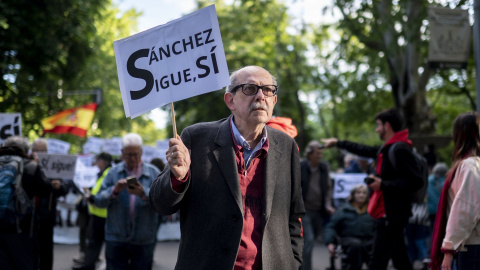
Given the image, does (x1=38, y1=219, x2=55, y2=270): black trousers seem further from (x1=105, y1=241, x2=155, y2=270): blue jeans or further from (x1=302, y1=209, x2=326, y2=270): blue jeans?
(x1=302, y1=209, x2=326, y2=270): blue jeans

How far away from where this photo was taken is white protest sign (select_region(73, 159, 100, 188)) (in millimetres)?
12731

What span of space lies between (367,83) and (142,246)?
17.6 metres

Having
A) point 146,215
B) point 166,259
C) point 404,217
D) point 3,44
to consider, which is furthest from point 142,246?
point 3,44

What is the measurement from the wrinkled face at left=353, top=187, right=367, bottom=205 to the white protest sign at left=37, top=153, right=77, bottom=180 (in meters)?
4.32

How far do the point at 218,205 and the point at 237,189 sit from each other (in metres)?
0.13

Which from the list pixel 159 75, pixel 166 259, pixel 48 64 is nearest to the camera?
pixel 159 75

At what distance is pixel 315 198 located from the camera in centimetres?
983

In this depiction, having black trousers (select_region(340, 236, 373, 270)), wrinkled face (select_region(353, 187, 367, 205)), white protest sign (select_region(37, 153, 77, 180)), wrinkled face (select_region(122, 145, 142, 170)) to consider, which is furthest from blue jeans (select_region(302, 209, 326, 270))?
white protest sign (select_region(37, 153, 77, 180))

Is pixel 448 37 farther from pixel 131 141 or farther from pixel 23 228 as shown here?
pixel 23 228

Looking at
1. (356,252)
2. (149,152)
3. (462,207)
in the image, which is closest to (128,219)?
(462,207)

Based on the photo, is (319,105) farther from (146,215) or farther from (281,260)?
(281,260)

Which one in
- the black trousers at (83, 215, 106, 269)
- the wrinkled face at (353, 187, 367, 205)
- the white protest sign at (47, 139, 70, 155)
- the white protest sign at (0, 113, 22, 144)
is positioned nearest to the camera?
the black trousers at (83, 215, 106, 269)

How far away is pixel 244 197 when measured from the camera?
353 cm

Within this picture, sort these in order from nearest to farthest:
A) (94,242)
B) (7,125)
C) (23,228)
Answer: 1. (23,228)
2. (94,242)
3. (7,125)
